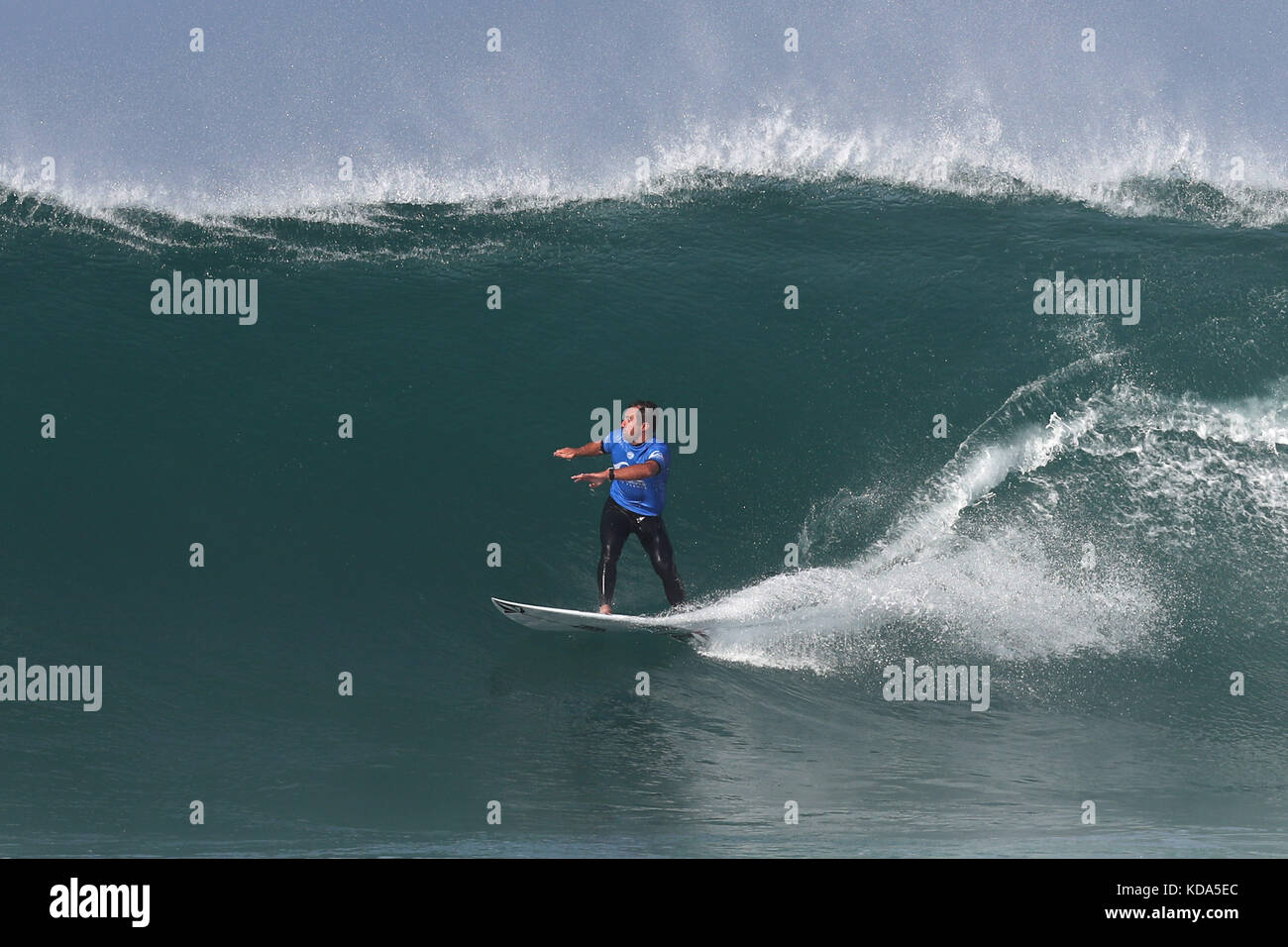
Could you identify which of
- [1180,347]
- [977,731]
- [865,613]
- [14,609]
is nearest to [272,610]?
[14,609]

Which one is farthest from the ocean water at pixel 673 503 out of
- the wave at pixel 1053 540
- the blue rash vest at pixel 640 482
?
the blue rash vest at pixel 640 482

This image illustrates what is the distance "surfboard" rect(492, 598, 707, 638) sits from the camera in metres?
9.65

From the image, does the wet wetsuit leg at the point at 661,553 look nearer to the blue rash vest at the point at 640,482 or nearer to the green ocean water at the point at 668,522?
the blue rash vest at the point at 640,482

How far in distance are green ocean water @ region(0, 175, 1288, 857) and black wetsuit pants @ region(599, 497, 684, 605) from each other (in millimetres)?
400

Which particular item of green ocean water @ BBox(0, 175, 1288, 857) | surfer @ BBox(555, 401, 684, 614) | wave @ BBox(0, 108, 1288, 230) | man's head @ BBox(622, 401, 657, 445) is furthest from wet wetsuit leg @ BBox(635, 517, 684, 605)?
wave @ BBox(0, 108, 1288, 230)

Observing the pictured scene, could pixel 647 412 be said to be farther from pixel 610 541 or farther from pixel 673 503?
pixel 673 503

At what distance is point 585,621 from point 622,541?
0.65m

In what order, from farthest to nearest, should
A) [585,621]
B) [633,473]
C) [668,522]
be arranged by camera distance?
[668,522]
[585,621]
[633,473]

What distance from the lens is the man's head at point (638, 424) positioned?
9758 millimetres

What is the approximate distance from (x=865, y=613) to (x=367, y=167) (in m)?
8.59

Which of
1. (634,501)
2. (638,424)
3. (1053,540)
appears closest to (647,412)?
(638,424)

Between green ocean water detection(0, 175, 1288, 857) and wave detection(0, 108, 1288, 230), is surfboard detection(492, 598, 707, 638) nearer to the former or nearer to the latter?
green ocean water detection(0, 175, 1288, 857)

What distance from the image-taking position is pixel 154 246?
551 inches

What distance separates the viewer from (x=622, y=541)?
9.91 meters
